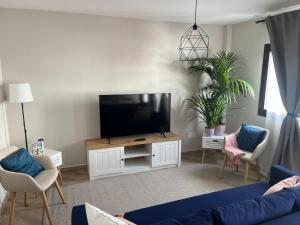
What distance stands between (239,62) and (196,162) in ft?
6.49

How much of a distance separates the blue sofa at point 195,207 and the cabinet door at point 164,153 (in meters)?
1.66

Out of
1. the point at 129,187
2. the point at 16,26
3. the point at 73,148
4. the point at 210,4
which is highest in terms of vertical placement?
the point at 210,4

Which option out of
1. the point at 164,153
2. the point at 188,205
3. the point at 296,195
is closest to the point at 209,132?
the point at 164,153

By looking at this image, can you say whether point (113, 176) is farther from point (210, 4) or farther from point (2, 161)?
point (210, 4)

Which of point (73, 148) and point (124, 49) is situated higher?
point (124, 49)

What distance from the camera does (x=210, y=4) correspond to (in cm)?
291

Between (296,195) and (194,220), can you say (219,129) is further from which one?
(194,220)

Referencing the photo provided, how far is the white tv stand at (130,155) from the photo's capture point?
3473 millimetres

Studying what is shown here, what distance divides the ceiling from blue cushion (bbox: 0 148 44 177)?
185 centimetres

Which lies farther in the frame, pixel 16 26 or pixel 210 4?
pixel 16 26

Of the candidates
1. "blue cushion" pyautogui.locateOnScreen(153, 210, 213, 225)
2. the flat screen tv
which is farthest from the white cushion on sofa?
the flat screen tv

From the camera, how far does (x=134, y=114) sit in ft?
12.3

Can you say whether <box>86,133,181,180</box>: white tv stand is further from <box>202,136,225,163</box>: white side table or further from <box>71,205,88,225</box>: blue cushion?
<box>71,205,88,225</box>: blue cushion

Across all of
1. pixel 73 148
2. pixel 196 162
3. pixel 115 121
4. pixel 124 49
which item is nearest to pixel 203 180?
pixel 196 162
